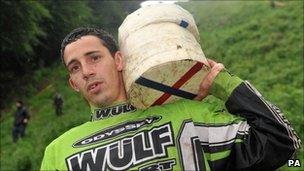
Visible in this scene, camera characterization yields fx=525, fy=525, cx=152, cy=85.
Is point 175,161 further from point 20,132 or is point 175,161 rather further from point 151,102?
point 20,132

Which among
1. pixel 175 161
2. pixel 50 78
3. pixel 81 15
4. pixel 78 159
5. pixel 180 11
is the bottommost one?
pixel 175 161

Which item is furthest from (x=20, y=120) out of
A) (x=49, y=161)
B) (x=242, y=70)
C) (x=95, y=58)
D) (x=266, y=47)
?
(x=49, y=161)

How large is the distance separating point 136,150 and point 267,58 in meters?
18.4

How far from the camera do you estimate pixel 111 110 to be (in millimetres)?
3162

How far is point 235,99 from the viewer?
3082mm

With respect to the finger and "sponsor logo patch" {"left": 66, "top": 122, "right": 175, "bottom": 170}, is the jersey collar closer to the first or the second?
"sponsor logo patch" {"left": 66, "top": 122, "right": 175, "bottom": 170}

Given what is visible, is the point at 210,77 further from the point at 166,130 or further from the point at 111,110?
the point at 111,110

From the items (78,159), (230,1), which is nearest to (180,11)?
(78,159)

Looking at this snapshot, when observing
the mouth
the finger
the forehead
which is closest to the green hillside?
the finger

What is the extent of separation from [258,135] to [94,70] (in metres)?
1.02

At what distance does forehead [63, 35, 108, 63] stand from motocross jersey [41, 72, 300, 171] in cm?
43

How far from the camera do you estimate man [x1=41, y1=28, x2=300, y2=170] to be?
2.88 meters

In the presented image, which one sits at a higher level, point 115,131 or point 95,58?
point 95,58

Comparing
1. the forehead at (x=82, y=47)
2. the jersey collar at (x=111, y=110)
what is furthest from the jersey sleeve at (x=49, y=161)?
the forehead at (x=82, y=47)
